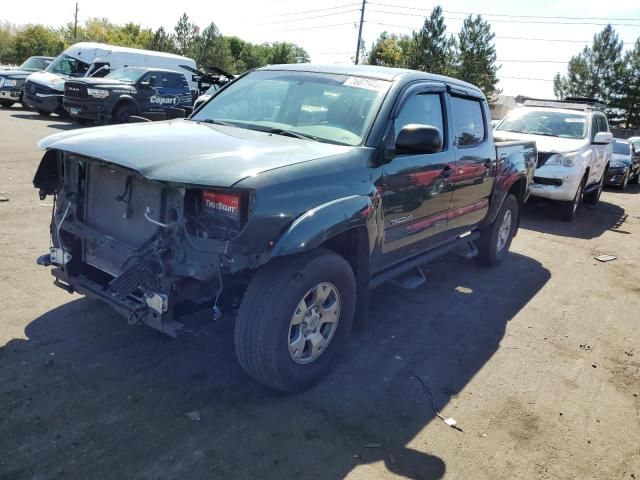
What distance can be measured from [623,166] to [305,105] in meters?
14.2

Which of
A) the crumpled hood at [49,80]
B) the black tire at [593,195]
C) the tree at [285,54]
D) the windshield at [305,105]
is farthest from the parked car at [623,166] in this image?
the tree at [285,54]

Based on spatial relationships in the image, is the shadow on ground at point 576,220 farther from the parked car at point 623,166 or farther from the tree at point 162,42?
the tree at point 162,42

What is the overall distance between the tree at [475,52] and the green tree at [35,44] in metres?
41.7

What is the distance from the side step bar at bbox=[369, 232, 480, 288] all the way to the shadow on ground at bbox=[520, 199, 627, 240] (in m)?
3.77

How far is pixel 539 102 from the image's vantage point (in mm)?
11414

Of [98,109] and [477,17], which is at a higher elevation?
[477,17]

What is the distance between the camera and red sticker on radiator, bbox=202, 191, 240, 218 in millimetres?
2926

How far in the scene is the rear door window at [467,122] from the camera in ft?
16.4

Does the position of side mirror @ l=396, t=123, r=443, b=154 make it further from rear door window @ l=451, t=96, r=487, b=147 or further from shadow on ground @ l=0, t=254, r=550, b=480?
shadow on ground @ l=0, t=254, r=550, b=480

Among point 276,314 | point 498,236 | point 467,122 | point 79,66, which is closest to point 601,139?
point 498,236

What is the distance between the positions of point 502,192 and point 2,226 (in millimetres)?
5399

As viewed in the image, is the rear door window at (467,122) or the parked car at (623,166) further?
the parked car at (623,166)

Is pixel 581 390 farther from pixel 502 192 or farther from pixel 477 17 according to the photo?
pixel 477 17

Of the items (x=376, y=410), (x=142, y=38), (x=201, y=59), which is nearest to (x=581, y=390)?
(x=376, y=410)
